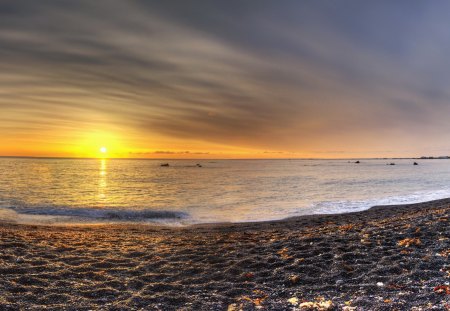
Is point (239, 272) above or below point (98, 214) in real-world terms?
above

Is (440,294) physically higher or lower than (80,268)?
higher

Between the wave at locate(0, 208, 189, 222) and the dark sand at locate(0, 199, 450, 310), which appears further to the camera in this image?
the wave at locate(0, 208, 189, 222)

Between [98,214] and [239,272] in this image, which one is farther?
[98,214]

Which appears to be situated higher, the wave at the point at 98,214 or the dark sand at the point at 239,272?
the dark sand at the point at 239,272

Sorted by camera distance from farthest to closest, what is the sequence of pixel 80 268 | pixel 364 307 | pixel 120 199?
1. pixel 120 199
2. pixel 80 268
3. pixel 364 307

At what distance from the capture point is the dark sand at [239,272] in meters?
6.25

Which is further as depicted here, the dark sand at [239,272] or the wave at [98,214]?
the wave at [98,214]

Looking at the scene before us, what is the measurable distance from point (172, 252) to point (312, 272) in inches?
186

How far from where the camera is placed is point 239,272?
8.17m

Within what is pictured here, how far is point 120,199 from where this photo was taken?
3023 cm

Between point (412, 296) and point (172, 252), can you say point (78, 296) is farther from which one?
point (412, 296)

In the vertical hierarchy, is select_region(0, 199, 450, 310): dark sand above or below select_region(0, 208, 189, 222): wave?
above

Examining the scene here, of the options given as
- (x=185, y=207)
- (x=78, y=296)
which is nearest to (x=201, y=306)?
(x=78, y=296)

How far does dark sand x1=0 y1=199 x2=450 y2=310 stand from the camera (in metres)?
6.25
